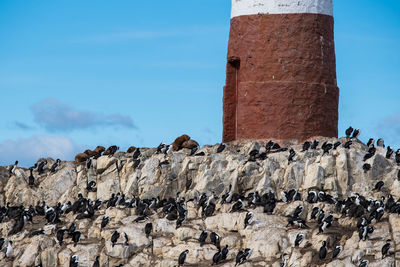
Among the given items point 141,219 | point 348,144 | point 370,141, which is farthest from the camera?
point 370,141

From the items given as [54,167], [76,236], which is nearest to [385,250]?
[76,236]

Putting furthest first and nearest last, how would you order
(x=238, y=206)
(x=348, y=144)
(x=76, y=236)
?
1. (x=348, y=144)
2. (x=76, y=236)
3. (x=238, y=206)

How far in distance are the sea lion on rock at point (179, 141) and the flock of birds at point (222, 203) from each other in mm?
979

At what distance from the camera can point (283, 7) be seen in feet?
→ 137

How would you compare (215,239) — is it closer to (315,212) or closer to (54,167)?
(315,212)

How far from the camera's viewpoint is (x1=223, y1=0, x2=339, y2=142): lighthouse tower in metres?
41.8

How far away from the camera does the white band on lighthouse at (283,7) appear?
41.8 meters

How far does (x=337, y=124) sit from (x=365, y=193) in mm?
5108

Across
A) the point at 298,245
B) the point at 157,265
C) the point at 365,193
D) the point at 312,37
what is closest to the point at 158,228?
the point at 157,265

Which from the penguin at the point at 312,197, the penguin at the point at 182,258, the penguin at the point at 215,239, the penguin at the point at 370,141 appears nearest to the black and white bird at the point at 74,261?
the penguin at the point at 182,258

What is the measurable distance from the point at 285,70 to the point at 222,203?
23.2ft

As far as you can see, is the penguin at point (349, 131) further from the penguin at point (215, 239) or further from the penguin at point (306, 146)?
the penguin at point (215, 239)

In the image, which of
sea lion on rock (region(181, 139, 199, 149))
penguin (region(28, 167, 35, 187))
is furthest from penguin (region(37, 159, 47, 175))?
sea lion on rock (region(181, 139, 199, 149))

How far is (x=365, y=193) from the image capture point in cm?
3903
